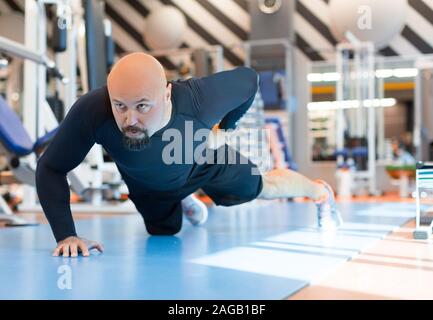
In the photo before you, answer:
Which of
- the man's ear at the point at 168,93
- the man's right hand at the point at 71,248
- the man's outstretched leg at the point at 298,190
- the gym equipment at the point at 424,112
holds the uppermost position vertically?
the gym equipment at the point at 424,112

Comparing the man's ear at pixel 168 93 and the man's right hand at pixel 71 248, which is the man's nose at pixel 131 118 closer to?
the man's ear at pixel 168 93

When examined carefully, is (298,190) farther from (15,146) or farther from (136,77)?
(15,146)

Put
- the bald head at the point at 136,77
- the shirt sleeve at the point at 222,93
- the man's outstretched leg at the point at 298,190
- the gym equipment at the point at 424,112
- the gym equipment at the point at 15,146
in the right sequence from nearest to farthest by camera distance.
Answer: the bald head at the point at 136,77, the shirt sleeve at the point at 222,93, the man's outstretched leg at the point at 298,190, the gym equipment at the point at 15,146, the gym equipment at the point at 424,112

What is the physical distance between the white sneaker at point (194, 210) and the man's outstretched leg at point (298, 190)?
0.50 meters

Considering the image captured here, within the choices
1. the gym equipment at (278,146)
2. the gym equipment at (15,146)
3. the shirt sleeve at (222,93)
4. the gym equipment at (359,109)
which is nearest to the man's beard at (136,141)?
the shirt sleeve at (222,93)

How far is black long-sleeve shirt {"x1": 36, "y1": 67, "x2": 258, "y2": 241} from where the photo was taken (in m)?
1.64

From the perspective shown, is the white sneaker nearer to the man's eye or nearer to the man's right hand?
the man's right hand

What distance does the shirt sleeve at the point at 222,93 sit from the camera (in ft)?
5.95

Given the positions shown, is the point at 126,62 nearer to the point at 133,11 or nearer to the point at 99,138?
the point at 99,138

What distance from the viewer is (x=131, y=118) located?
4.99 feet

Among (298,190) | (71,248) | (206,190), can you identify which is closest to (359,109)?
(298,190)

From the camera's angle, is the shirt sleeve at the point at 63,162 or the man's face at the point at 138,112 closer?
the man's face at the point at 138,112

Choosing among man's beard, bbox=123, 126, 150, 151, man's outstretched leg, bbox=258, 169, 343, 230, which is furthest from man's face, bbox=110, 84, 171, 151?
man's outstretched leg, bbox=258, 169, 343, 230

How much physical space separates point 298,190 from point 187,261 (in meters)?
0.86
